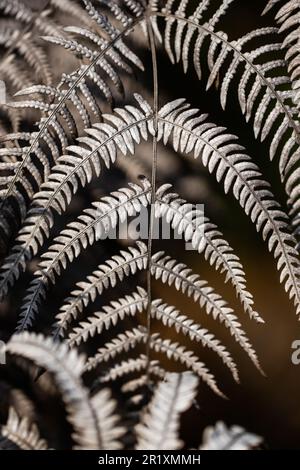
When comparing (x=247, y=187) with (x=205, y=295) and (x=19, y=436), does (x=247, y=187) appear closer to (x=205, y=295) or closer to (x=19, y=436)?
(x=205, y=295)

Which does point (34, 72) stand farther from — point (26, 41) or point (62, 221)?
point (62, 221)

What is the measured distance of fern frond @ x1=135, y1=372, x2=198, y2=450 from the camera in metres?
0.77

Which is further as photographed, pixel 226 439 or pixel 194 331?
pixel 194 331

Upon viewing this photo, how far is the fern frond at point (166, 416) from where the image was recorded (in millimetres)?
774

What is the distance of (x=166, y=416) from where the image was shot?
782 mm

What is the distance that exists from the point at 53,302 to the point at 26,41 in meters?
0.76

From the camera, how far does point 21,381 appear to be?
5.10 ft

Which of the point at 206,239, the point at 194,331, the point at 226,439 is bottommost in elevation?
the point at 226,439

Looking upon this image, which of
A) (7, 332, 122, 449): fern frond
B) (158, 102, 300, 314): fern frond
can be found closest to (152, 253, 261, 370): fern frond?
(158, 102, 300, 314): fern frond

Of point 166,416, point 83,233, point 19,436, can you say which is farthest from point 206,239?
point 19,436

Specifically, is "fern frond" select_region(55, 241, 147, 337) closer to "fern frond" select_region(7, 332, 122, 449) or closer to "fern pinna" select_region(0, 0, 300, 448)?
"fern pinna" select_region(0, 0, 300, 448)

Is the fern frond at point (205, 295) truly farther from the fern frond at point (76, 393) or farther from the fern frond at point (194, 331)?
the fern frond at point (76, 393)
